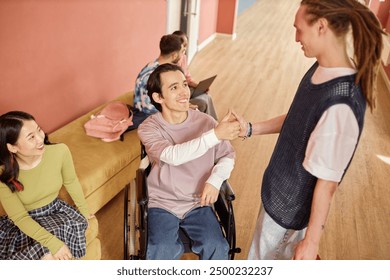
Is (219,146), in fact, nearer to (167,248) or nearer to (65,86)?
(167,248)

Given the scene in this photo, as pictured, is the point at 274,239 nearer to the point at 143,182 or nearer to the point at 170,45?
the point at 143,182

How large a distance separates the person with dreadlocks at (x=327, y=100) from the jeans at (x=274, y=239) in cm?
20

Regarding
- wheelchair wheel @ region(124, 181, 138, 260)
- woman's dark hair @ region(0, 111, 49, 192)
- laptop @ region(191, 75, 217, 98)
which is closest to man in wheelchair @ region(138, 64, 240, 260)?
wheelchair wheel @ region(124, 181, 138, 260)

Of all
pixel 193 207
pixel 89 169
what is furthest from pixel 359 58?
pixel 89 169

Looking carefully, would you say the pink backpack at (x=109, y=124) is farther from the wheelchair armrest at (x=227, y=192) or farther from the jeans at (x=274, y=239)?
the jeans at (x=274, y=239)

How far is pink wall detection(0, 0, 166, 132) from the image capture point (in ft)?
7.60

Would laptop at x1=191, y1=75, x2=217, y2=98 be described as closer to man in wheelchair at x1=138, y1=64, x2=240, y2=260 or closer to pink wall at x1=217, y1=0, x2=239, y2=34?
man in wheelchair at x1=138, y1=64, x2=240, y2=260

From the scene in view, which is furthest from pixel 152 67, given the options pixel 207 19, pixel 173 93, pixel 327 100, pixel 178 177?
pixel 207 19

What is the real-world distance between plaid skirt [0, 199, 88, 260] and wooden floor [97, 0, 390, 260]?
45cm

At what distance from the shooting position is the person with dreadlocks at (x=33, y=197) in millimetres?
1618

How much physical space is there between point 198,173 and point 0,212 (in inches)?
41.2

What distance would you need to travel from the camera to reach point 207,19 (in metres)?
6.55

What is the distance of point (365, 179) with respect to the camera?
308 centimetres
